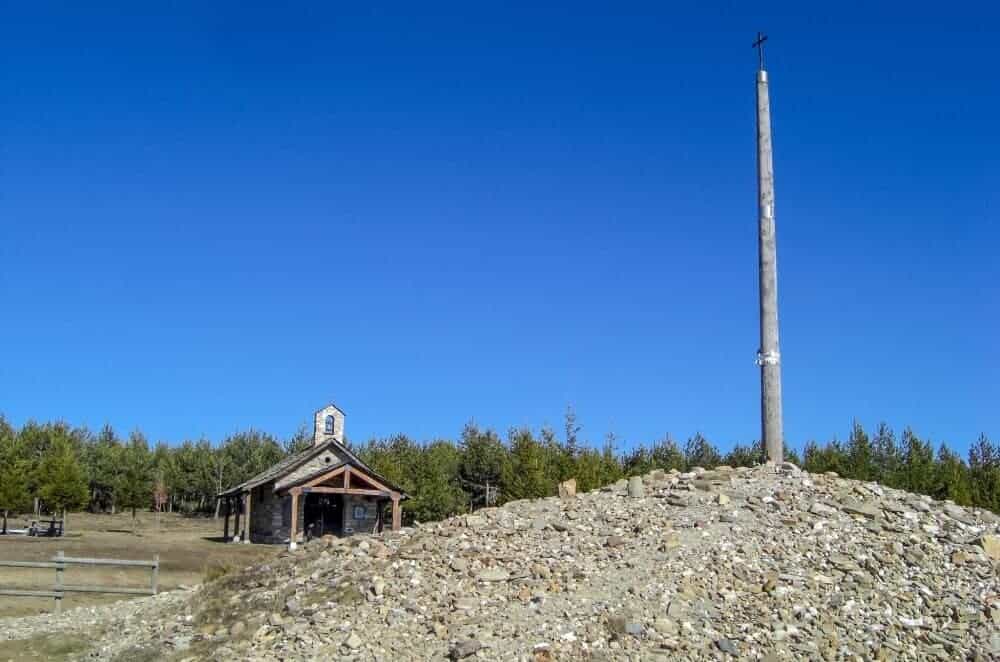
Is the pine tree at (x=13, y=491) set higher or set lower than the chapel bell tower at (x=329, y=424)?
lower

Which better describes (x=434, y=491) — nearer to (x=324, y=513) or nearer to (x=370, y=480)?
(x=324, y=513)

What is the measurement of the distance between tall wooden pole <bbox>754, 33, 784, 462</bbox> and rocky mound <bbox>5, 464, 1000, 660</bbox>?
2.11 ft

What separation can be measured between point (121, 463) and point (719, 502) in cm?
8402

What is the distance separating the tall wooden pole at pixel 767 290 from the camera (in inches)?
561

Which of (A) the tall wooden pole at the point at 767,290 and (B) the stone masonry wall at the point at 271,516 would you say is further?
(B) the stone masonry wall at the point at 271,516

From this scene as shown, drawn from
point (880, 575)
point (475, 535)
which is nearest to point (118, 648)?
point (475, 535)

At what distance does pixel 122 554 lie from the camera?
40125mm

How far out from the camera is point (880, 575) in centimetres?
1070

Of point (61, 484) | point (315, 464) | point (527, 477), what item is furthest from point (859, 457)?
point (61, 484)

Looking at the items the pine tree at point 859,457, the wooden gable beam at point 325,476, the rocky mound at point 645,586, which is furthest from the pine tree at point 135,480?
the rocky mound at point 645,586

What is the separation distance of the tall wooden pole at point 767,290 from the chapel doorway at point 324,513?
119 ft

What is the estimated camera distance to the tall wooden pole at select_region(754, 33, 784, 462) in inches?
561

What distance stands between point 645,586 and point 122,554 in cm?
3568

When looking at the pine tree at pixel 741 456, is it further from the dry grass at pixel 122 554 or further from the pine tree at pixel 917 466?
the dry grass at pixel 122 554
